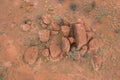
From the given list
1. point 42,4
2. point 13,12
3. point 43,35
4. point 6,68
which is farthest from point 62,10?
point 6,68

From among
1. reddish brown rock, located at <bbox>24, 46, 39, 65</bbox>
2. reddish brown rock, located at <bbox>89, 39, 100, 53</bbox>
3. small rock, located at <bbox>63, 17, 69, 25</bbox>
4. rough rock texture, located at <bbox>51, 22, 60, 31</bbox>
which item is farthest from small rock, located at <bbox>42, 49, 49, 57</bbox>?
reddish brown rock, located at <bbox>89, 39, 100, 53</bbox>

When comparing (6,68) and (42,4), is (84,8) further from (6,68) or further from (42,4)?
(6,68)

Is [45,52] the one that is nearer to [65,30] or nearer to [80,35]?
[65,30]

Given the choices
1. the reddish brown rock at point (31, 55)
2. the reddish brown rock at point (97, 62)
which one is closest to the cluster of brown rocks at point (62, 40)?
the reddish brown rock at point (31, 55)

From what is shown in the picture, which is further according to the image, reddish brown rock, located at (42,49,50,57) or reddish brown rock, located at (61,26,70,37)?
reddish brown rock, located at (61,26,70,37)

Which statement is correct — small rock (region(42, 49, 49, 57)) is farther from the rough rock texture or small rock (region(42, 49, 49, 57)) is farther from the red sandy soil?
the rough rock texture

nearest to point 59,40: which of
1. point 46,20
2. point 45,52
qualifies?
point 45,52
